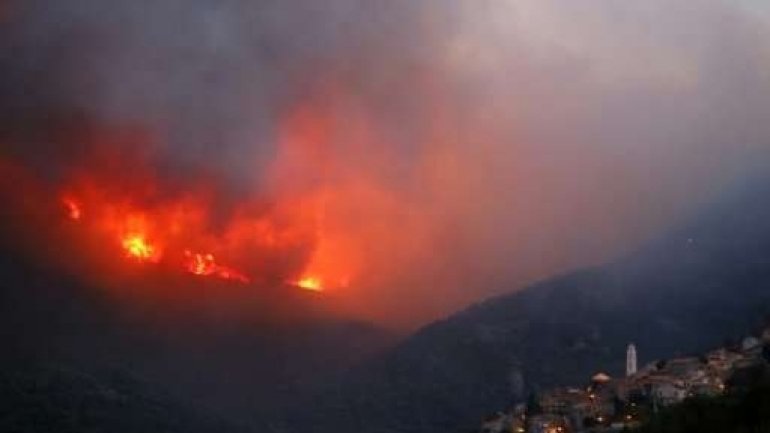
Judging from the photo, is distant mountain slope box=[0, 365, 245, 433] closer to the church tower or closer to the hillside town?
the hillside town

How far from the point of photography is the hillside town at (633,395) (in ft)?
268

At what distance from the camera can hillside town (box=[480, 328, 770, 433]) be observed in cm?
8162

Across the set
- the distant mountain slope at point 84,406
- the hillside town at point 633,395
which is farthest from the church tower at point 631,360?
the distant mountain slope at point 84,406

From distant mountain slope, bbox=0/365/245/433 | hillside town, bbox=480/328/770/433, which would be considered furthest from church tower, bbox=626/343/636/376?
distant mountain slope, bbox=0/365/245/433

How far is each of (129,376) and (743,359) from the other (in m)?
68.7

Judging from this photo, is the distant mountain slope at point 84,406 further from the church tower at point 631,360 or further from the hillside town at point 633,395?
the church tower at point 631,360

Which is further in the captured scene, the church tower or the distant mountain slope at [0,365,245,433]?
the church tower

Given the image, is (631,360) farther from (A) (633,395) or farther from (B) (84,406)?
(B) (84,406)

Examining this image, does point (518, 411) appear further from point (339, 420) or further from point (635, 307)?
point (635, 307)

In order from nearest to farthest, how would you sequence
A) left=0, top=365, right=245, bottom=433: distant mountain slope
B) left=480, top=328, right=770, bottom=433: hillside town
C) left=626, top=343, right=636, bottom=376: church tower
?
left=480, top=328, right=770, bottom=433: hillside town
left=0, top=365, right=245, bottom=433: distant mountain slope
left=626, top=343, right=636, bottom=376: church tower

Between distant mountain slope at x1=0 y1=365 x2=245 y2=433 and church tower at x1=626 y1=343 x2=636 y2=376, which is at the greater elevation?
church tower at x1=626 y1=343 x2=636 y2=376

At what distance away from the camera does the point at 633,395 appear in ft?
291

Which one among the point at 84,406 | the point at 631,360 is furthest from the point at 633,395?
the point at 84,406

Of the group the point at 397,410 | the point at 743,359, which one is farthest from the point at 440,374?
the point at 743,359
